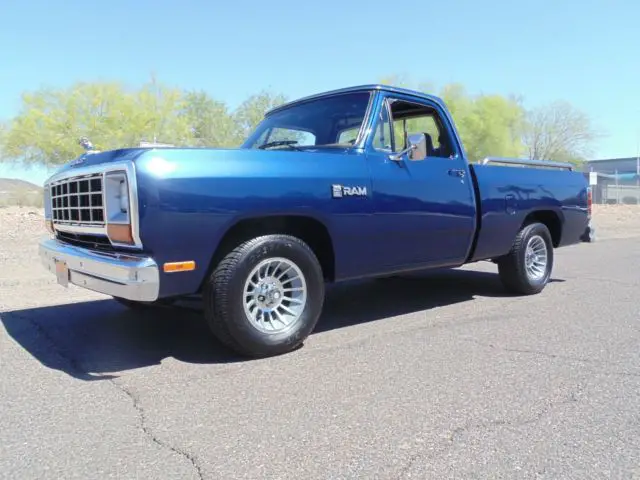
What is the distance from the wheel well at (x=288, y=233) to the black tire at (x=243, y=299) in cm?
11

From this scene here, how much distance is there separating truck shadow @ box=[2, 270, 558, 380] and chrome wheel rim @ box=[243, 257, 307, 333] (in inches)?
13.7

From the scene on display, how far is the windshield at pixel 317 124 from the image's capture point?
496 cm

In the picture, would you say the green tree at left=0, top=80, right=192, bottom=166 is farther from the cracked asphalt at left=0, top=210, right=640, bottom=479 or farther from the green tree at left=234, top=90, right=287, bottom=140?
the cracked asphalt at left=0, top=210, right=640, bottom=479

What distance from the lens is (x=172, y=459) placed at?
2496 millimetres

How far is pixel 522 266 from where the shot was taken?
6262 millimetres

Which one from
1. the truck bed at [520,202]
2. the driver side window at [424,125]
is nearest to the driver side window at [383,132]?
the driver side window at [424,125]

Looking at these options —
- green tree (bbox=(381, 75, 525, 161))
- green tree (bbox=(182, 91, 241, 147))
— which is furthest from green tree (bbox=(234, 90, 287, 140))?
green tree (bbox=(381, 75, 525, 161))

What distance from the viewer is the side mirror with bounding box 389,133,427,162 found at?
15.5 feet

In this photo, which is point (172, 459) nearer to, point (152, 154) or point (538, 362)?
point (152, 154)

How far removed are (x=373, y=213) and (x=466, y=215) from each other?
1325 mm

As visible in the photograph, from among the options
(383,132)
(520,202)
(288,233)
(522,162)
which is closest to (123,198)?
(288,233)

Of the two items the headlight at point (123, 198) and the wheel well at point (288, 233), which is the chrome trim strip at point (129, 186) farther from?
the wheel well at point (288, 233)

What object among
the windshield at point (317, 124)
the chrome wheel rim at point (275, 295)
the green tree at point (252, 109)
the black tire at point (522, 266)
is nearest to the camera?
the chrome wheel rim at point (275, 295)

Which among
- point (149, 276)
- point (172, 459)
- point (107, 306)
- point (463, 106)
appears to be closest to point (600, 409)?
point (172, 459)
